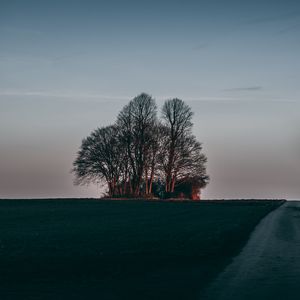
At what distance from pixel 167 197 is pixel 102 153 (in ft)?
39.5

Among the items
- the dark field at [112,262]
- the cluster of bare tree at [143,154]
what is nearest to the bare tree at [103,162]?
the cluster of bare tree at [143,154]

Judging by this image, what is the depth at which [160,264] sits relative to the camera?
16203 mm

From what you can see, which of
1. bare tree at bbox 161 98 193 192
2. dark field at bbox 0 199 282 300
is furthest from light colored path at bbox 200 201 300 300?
bare tree at bbox 161 98 193 192

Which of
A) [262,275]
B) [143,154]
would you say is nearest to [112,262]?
[262,275]

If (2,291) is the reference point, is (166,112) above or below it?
above

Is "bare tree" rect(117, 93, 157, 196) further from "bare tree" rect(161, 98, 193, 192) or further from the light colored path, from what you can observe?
the light colored path

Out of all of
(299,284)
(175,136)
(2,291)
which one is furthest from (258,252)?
→ (175,136)

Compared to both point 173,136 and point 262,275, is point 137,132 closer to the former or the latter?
point 173,136

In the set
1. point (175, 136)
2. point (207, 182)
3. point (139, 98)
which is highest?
point (139, 98)

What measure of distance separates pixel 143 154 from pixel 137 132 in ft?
11.3

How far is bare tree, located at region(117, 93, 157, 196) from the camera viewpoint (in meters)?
76.9

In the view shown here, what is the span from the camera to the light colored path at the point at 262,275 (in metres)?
11.4

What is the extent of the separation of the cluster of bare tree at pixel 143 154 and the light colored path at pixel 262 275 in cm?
5467

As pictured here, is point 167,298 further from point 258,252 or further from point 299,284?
point 258,252
